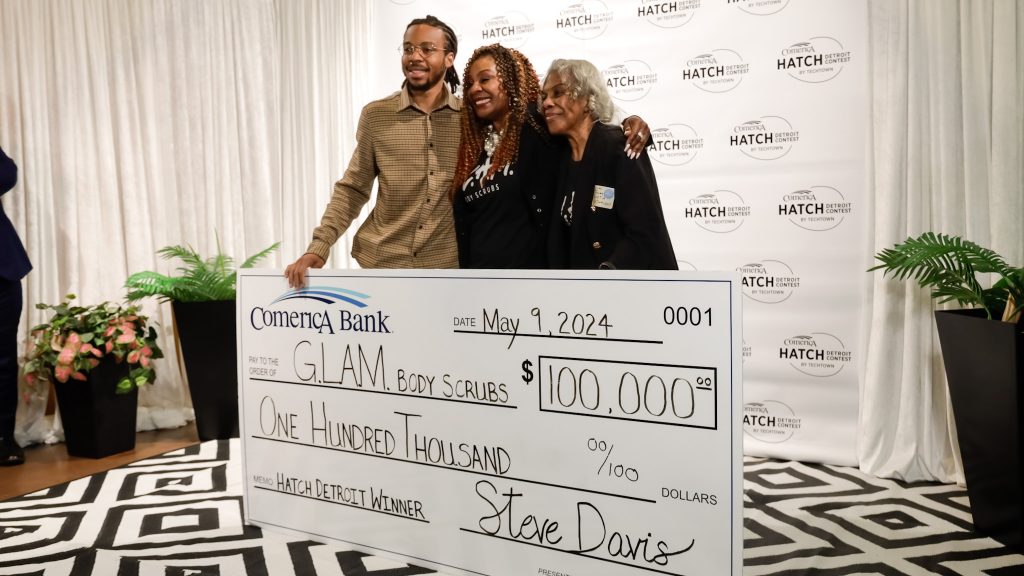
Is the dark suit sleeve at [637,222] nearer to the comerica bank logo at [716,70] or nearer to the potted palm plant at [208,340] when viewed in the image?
the comerica bank logo at [716,70]

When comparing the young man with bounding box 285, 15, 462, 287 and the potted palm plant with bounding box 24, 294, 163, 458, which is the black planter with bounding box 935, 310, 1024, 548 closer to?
the young man with bounding box 285, 15, 462, 287

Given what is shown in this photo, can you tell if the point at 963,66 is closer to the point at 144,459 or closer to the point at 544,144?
the point at 544,144

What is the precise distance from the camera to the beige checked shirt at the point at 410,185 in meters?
2.39

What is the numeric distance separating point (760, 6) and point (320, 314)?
2189mm

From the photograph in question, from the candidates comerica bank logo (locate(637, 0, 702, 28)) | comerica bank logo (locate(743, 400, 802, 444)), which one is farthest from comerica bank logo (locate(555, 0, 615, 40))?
comerica bank logo (locate(743, 400, 802, 444))

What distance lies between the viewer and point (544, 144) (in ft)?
7.38

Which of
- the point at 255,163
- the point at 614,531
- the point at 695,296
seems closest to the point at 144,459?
the point at 255,163

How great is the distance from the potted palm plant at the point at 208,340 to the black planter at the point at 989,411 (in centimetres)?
287

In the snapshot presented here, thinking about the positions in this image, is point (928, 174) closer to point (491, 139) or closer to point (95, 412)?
point (491, 139)

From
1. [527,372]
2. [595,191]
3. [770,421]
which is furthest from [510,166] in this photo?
[770,421]

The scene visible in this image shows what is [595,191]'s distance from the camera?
213 centimetres

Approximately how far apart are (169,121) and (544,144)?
2.54 m

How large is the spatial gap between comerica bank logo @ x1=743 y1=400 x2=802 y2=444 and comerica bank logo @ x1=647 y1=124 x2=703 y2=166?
1.09m

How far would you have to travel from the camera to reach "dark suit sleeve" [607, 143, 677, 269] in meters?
2.08
